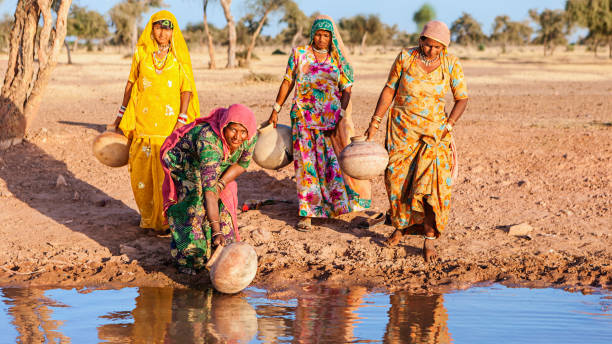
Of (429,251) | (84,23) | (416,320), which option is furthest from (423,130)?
(84,23)

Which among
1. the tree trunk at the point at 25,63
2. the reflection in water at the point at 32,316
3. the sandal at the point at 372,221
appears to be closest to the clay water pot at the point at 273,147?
the sandal at the point at 372,221

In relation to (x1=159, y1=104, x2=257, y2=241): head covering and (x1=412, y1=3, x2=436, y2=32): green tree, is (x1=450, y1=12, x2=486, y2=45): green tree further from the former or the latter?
(x1=159, y1=104, x2=257, y2=241): head covering

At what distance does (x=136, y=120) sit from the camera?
5984 mm

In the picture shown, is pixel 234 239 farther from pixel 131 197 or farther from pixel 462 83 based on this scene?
pixel 131 197

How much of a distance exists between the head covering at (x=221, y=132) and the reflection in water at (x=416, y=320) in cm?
130

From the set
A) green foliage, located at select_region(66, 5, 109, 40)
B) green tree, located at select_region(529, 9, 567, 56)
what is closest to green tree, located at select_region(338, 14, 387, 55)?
green tree, located at select_region(529, 9, 567, 56)

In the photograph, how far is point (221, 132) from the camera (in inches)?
191

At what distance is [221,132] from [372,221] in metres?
2.01

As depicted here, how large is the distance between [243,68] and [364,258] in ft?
72.7

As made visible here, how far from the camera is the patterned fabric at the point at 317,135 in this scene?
238 inches

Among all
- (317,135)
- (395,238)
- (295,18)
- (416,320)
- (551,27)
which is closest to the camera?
(416,320)

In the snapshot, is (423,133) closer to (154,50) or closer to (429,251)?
(429,251)

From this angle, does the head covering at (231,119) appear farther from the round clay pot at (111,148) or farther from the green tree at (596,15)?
the green tree at (596,15)

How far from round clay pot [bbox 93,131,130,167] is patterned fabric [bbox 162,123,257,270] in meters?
0.98
